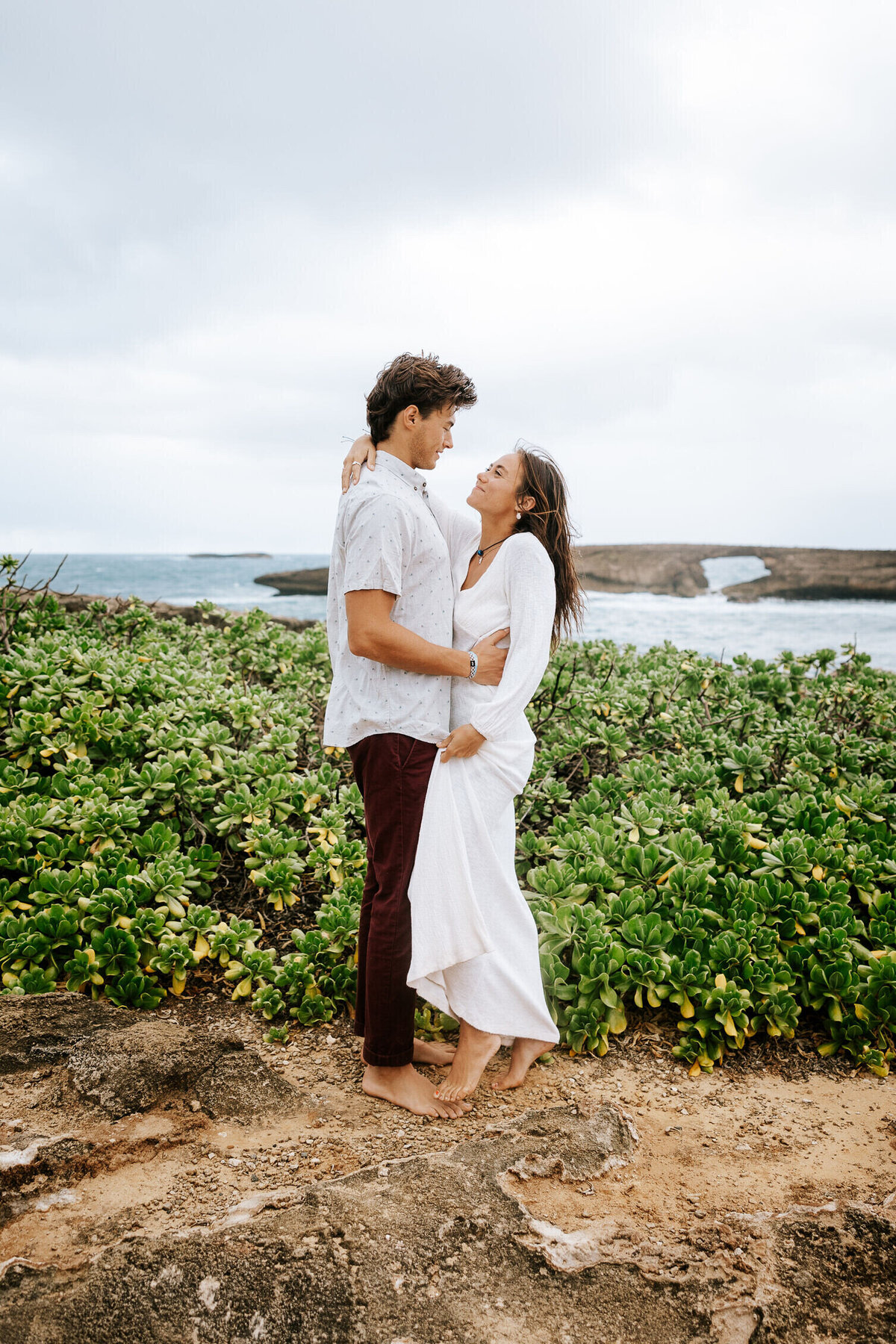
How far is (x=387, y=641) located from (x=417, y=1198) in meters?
1.41

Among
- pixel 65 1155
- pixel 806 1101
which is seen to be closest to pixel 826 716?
pixel 806 1101

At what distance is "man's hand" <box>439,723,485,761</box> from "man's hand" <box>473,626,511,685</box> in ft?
0.57

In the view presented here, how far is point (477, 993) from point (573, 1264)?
0.87 metres

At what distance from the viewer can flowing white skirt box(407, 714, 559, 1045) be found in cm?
259

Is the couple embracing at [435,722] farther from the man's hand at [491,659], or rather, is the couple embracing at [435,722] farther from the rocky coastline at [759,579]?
the rocky coastline at [759,579]

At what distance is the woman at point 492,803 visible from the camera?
2.60m

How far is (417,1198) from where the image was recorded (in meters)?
2.09

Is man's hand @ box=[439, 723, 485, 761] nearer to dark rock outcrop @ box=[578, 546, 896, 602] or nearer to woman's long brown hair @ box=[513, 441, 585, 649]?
woman's long brown hair @ box=[513, 441, 585, 649]

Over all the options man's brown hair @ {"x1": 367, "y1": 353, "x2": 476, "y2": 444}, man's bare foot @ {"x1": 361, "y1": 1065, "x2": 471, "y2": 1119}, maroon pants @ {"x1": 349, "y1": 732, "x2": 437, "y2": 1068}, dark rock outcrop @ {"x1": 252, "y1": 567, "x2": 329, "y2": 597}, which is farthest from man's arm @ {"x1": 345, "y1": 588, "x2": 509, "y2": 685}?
dark rock outcrop @ {"x1": 252, "y1": 567, "x2": 329, "y2": 597}

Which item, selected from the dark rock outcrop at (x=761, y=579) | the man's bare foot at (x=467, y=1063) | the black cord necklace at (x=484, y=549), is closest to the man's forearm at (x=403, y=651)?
the black cord necklace at (x=484, y=549)

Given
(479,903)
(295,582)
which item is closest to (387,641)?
(479,903)

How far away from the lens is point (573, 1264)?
194 cm

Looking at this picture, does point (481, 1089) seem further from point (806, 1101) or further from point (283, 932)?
point (283, 932)

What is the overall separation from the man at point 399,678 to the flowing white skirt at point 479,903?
81 millimetres
